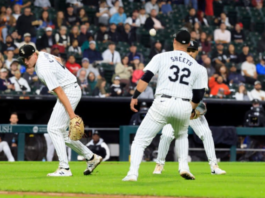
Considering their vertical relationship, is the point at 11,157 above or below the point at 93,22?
below

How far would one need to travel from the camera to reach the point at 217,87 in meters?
17.8

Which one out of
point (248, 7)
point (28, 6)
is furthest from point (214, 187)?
point (248, 7)

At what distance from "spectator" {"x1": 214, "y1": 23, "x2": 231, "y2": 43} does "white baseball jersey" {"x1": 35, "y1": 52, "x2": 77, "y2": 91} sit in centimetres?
1393

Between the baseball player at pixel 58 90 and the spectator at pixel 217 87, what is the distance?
995 cm

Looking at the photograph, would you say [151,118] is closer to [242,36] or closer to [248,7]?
[242,36]

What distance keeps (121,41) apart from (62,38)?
2.38 metres

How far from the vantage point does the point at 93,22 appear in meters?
20.5

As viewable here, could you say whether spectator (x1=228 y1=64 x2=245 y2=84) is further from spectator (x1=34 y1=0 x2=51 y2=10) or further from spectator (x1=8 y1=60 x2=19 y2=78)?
spectator (x1=8 y1=60 x2=19 y2=78)

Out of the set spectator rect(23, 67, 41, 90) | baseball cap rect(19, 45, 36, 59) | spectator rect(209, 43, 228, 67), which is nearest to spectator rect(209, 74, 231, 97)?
spectator rect(209, 43, 228, 67)

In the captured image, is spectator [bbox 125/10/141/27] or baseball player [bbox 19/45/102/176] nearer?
baseball player [bbox 19/45/102/176]

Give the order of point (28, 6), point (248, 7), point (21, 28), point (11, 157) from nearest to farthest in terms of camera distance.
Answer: point (11, 157), point (21, 28), point (28, 6), point (248, 7)

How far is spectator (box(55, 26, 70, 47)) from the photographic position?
705 inches

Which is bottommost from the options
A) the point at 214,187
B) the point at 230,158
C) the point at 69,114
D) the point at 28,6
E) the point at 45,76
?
the point at 230,158

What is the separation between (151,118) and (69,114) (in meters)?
1.44
